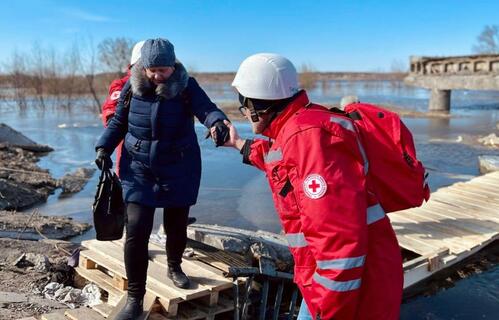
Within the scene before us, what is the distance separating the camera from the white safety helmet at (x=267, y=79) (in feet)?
7.61

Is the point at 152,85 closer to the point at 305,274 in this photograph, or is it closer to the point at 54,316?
A: the point at 305,274

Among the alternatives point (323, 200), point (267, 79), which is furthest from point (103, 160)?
point (323, 200)

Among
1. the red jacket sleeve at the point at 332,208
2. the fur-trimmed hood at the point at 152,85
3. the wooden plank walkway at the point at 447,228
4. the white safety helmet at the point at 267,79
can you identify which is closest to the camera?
the red jacket sleeve at the point at 332,208

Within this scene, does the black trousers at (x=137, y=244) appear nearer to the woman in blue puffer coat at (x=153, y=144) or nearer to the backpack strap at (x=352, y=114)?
the woman in blue puffer coat at (x=153, y=144)

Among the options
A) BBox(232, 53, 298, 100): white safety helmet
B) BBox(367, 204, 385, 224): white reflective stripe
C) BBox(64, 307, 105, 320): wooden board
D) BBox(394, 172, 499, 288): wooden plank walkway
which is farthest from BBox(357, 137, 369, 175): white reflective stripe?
BBox(394, 172, 499, 288): wooden plank walkway

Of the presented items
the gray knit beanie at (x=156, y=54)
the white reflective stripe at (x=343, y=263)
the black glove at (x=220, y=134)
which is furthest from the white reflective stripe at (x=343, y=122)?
the gray knit beanie at (x=156, y=54)

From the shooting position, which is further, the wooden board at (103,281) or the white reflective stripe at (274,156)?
the wooden board at (103,281)

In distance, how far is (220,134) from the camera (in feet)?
10.7


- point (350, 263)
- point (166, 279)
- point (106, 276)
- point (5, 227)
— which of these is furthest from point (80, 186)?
point (350, 263)

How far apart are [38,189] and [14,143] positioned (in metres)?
5.86

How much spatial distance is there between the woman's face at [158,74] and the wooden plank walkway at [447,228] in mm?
3189

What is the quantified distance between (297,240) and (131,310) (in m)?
1.78

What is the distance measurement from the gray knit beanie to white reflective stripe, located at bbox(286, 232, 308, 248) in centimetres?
157

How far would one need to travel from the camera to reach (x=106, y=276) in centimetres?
459
